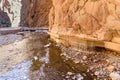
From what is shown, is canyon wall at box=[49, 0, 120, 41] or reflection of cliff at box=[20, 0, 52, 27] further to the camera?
reflection of cliff at box=[20, 0, 52, 27]

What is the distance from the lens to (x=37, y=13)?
90.3ft

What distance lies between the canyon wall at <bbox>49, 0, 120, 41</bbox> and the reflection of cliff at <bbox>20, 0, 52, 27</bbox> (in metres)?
13.1

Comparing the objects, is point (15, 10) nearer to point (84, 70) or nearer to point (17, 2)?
point (17, 2)

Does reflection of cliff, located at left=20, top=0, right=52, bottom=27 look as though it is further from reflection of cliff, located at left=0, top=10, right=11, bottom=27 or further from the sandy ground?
the sandy ground

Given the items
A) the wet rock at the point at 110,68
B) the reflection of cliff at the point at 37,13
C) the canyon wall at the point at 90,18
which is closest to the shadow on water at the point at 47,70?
the wet rock at the point at 110,68

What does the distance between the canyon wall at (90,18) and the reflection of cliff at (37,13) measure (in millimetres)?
13061

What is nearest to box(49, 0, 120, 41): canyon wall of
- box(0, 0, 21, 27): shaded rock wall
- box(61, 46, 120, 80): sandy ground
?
box(61, 46, 120, 80): sandy ground

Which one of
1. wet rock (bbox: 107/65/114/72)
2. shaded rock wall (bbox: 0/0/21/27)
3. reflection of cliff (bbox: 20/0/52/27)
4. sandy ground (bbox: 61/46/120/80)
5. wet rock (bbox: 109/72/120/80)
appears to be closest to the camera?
wet rock (bbox: 109/72/120/80)

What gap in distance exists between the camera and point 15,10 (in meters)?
40.7

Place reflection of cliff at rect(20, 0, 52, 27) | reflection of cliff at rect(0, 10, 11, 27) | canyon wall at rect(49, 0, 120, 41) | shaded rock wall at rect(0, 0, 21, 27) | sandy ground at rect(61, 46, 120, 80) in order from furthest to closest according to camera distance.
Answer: shaded rock wall at rect(0, 0, 21, 27)
reflection of cliff at rect(0, 10, 11, 27)
reflection of cliff at rect(20, 0, 52, 27)
canyon wall at rect(49, 0, 120, 41)
sandy ground at rect(61, 46, 120, 80)

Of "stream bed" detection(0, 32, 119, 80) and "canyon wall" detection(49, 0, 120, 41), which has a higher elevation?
"canyon wall" detection(49, 0, 120, 41)

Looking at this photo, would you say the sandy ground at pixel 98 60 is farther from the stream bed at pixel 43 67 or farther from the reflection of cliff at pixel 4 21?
the reflection of cliff at pixel 4 21

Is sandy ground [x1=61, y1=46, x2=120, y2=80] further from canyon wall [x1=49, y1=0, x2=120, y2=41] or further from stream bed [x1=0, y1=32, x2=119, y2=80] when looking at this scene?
canyon wall [x1=49, y1=0, x2=120, y2=41]

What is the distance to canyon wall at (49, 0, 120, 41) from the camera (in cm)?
910
